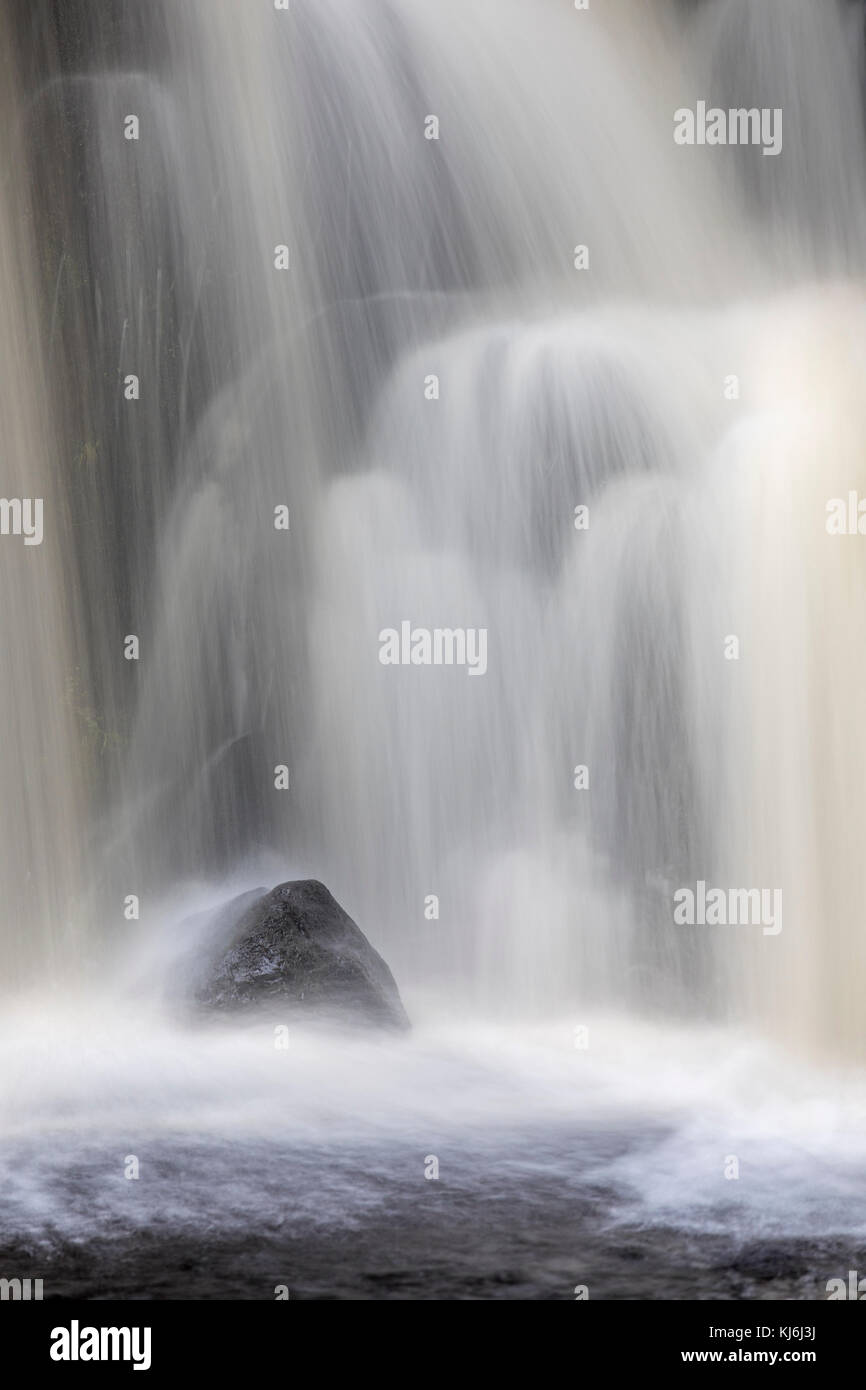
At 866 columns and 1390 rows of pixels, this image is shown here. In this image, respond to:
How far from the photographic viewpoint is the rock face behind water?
991cm

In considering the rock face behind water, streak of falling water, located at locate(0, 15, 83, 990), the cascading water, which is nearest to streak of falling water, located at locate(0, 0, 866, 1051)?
the cascading water

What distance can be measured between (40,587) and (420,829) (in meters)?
3.83

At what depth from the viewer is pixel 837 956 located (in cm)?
1001

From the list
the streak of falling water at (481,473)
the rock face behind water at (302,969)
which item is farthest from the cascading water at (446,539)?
the rock face behind water at (302,969)

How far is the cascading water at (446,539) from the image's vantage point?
33.7 ft

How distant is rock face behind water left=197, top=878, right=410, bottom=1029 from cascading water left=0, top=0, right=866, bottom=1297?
0.32 meters

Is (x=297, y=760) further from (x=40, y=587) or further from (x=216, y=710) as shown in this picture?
(x=40, y=587)

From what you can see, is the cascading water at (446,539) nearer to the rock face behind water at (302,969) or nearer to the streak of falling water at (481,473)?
the streak of falling water at (481,473)

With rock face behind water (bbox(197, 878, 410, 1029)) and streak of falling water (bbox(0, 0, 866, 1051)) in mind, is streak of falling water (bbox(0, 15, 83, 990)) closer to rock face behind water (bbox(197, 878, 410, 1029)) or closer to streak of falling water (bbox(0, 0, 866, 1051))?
streak of falling water (bbox(0, 0, 866, 1051))

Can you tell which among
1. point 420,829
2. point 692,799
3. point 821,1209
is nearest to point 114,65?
point 420,829

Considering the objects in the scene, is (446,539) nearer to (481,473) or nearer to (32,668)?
(481,473)

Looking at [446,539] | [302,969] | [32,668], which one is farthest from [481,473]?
[302,969]

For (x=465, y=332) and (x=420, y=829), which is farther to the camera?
(x=465, y=332)

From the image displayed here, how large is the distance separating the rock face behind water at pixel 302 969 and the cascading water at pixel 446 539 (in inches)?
12.6
